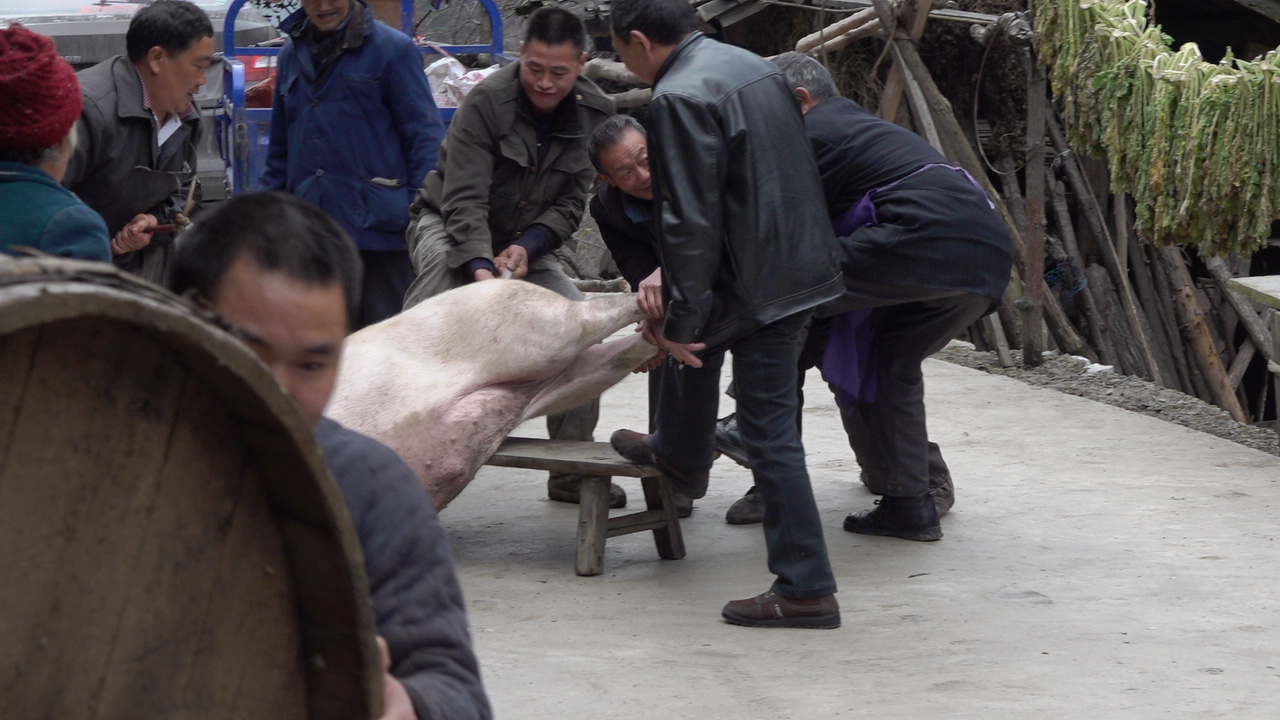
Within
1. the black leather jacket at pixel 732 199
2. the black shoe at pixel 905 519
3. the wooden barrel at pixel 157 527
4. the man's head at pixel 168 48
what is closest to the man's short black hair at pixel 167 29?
the man's head at pixel 168 48

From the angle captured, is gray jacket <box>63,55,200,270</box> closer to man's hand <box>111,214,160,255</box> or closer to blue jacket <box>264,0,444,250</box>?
man's hand <box>111,214,160,255</box>

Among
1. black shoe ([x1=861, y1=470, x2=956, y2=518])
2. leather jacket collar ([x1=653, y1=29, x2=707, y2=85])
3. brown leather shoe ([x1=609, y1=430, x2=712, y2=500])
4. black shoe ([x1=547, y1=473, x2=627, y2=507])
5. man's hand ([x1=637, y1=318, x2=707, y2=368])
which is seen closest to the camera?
man's hand ([x1=637, y1=318, x2=707, y2=368])

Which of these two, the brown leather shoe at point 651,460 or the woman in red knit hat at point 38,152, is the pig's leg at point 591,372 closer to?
the brown leather shoe at point 651,460

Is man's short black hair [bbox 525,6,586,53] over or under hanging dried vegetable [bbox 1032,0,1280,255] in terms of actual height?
over

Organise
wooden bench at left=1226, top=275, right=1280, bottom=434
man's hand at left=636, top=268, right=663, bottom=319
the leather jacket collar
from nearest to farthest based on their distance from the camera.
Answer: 1. the leather jacket collar
2. man's hand at left=636, top=268, right=663, bottom=319
3. wooden bench at left=1226, top=275, right=1280, bottom=434

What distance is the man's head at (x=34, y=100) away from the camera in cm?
228

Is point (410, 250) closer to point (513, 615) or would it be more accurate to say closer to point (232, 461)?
point (513, 615)

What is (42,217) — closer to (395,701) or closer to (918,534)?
(395,701)

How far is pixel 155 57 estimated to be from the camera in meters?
4.00

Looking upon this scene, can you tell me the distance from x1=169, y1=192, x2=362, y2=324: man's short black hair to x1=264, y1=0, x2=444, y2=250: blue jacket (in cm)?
347

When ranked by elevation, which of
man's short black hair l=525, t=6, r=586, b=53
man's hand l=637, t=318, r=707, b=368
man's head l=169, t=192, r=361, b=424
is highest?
man's head l=169, t=192, r=361, b=424

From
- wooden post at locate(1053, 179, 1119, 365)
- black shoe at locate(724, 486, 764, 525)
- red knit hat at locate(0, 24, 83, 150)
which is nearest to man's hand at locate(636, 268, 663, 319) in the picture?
black shoe at locate(724, 486, 764, 525)

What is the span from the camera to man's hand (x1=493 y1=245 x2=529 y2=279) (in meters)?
4.45

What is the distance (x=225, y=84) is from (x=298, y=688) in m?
6.02
